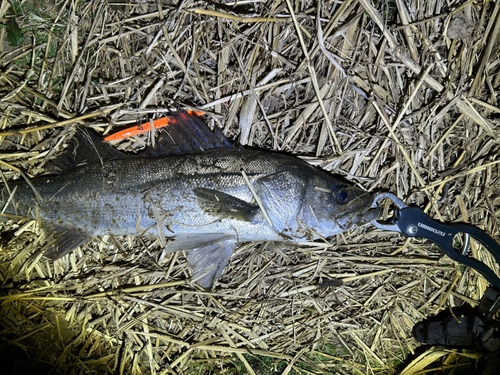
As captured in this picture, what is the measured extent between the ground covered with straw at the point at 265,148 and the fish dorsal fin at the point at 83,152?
19cm

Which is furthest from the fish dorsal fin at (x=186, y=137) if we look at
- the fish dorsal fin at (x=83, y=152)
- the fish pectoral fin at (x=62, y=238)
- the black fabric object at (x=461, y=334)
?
the black fabric object at (x=461, y=334)

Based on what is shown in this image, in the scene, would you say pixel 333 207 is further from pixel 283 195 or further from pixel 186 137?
pixel 186 137

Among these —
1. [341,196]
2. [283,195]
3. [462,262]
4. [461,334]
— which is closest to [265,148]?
[283,195]

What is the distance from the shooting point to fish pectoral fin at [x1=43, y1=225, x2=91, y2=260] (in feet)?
9.45

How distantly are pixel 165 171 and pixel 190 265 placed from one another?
93cm

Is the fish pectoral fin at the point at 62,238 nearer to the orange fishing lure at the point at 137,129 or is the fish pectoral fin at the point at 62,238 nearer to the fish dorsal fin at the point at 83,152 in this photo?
the fish dorsal fin at the point at 83,152

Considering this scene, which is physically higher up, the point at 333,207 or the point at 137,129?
the point at 137,129

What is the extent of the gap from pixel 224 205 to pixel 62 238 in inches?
63.4

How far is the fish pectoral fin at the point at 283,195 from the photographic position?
104 inches

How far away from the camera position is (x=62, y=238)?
9.48ft

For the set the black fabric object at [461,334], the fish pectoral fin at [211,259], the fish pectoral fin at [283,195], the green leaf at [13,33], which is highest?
the green leaf at [13,33]

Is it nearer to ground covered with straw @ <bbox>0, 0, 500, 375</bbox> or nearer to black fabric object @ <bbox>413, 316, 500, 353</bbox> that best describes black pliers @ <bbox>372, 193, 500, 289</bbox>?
ground covered with straw @ <bbox>0, 0, 500, 375</bbox>

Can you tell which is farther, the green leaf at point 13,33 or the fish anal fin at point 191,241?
the green leaf at point 13,33

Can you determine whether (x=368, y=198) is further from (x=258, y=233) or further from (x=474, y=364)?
(x=474, y=364)
